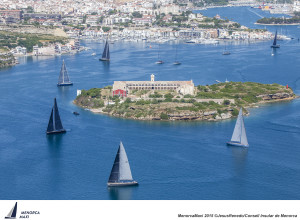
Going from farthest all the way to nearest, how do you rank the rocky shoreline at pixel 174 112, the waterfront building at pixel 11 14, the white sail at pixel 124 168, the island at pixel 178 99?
the waterfront building at pixel 11 14 → the island at pixel 178 99 → the rocky shoreline at pixel 174 112 → the white sail at pixel 124 168


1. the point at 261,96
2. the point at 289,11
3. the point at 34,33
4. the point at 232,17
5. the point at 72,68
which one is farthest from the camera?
the point at 289,11

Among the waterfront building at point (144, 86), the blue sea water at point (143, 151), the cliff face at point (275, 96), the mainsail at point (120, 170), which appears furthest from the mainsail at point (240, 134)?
the cliff face at point (275, 96)

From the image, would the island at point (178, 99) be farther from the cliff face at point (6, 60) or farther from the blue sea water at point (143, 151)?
the cliff face at point (6, 60)

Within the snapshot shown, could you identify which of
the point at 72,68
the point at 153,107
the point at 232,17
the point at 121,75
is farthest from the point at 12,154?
the point at 232,17

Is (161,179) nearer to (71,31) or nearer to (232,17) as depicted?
(71,31)

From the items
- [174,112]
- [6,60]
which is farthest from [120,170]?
[6,60]

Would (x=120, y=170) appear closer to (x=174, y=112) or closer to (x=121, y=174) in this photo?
(x=121, y=174)
